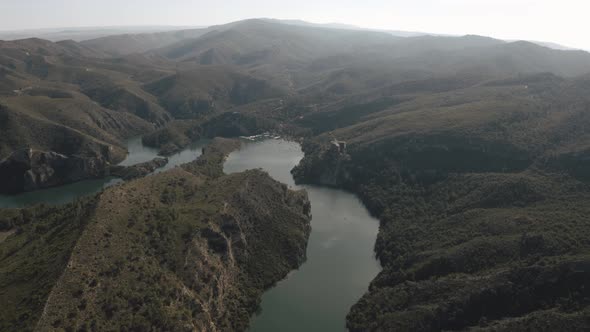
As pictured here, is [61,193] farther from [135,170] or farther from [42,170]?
[135,170]

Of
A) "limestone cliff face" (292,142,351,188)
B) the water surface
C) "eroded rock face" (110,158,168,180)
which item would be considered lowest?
the water surface

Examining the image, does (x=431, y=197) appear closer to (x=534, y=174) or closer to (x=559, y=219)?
(x=534, y=174)

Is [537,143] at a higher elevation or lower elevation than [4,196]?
higher

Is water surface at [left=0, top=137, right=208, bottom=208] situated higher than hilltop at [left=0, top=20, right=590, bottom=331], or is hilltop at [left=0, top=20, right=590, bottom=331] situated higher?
hilltop at [left=0, top=20, right=590, bottom=331]

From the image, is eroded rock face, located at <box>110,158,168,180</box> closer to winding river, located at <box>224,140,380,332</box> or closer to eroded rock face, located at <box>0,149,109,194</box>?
eroded rock face, located at <box>0,149,109,194</box>

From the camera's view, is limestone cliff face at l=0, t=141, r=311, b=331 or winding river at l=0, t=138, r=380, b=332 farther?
winding river at l=0, t=138, r=380, b=332

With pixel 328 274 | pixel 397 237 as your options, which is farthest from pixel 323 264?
pixel 397 237

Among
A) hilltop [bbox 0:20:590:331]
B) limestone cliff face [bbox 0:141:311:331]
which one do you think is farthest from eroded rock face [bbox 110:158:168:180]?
limestone cliff face [bbox 0:141:311:331]

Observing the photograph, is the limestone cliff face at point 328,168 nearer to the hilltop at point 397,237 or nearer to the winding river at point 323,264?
the hilltop at point 397,237

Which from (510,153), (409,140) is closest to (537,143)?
(510,153)
